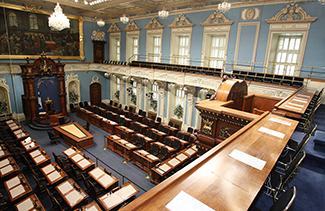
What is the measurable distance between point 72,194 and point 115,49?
16.1m

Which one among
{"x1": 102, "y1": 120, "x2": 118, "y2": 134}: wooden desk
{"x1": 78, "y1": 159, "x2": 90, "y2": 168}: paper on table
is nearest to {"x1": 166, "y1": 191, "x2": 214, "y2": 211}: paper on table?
{"x1": 78, "y1": 159, "x2": 90, "y2": 168}: paper on table

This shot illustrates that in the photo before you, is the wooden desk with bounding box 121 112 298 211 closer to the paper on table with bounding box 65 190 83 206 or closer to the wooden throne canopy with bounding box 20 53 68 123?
the paper on table with bounding box 65 190 83 206

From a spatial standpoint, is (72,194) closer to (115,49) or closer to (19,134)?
(19,134)

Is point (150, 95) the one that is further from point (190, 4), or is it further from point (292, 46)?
point (292, 46)

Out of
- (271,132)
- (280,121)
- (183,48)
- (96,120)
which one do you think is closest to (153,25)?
(183,48)


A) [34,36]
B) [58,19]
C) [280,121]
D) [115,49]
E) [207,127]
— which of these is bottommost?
[207,127]

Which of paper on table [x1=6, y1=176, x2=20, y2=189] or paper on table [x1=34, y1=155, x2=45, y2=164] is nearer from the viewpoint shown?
paper on table [x1=6, y1=176, x2=20, y2=189]

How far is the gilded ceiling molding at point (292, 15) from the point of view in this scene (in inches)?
361

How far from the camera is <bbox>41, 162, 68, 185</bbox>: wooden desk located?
6.38 metres

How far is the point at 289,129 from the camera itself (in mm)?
2719

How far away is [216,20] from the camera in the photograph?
11.8m

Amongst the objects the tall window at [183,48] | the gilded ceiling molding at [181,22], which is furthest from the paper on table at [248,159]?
the tall window at [183,48]

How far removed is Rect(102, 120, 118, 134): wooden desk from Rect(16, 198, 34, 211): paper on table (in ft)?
21.6

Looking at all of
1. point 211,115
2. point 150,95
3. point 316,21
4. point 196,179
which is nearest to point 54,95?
point 150,95
